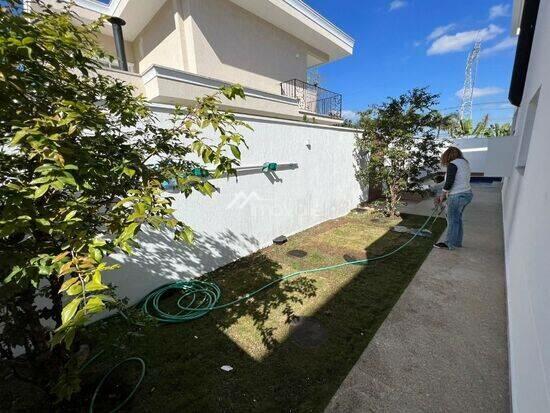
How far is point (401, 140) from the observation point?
6.32 m

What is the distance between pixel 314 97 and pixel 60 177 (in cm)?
1188

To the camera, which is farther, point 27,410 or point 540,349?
point 27,410

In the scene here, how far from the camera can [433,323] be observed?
8.85 ft

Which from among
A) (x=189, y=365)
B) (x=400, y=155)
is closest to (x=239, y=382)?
(x=189, y=365)

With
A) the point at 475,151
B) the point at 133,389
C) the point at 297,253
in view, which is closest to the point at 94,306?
the point at 133,389

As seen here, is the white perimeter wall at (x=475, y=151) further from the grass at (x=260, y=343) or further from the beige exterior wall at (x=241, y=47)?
the grass at (x=260, y=343)

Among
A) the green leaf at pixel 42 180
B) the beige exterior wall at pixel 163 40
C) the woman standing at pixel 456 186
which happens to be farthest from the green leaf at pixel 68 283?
the beige exterior wall at pixel 163 40

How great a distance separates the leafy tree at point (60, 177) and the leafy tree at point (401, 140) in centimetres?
603

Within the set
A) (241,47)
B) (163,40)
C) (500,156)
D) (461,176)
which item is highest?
(163,40)

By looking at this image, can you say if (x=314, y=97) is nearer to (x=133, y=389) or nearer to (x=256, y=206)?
(x=256, y=206)

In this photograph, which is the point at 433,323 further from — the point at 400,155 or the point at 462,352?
the point at 400,155

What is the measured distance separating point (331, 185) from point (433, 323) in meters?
4.35

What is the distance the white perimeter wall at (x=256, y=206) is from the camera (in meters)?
3.32

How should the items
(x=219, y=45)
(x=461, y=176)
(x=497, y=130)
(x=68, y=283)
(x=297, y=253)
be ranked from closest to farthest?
(x=68, y=283)
(x=461, y=176)
(x=297, y=253)
(x=219, y=45)
(x=497, y=130)
